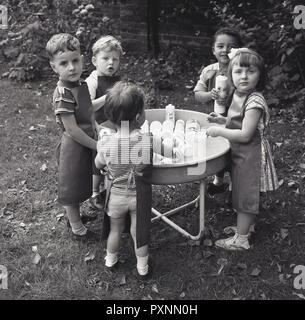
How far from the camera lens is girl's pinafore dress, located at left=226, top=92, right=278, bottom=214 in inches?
138

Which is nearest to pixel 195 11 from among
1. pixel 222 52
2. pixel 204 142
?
pixel 222 52

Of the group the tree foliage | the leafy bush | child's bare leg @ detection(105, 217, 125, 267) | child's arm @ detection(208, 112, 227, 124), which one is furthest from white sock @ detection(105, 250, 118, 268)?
the leafy bush

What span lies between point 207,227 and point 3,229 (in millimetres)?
1674

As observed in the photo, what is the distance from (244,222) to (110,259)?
40.0 inches

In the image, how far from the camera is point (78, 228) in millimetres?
3965

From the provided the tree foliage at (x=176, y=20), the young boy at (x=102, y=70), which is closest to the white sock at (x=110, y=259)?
the young boy at (x=102, y=70)

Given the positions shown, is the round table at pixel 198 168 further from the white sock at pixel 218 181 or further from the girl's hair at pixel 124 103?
the white sock at pixel 218 181

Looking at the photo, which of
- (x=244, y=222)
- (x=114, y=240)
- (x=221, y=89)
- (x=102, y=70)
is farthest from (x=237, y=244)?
(x=102, y=70)

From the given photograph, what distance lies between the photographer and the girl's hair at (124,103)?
303 cm

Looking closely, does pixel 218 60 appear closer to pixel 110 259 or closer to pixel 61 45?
pixel 61 45

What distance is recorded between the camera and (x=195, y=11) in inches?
287

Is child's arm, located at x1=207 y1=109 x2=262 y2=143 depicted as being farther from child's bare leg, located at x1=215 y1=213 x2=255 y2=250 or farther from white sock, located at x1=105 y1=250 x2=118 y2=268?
white sock, located at x1=105 y1=250 x2=118 y2=268

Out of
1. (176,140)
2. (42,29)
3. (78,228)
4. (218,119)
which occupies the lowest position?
(78,228)

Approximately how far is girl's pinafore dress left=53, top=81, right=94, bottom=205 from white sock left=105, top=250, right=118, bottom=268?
0.47m
